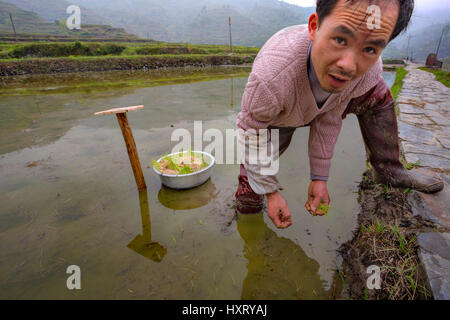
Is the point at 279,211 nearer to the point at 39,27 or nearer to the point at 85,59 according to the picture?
the point at 85,59

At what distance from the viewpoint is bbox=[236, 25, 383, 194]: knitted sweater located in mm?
1211

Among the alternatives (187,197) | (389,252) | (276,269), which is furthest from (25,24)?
(389,252)

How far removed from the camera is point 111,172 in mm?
2861

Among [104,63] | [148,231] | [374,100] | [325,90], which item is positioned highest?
[104,63]

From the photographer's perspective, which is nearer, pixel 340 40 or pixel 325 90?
pixel 340 40

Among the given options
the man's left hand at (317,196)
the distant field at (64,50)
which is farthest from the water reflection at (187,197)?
the distant field at (64,50)

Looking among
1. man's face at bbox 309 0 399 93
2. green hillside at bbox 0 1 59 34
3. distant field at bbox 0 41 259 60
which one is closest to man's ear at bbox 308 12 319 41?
man's face at bbox 309 0 399 93

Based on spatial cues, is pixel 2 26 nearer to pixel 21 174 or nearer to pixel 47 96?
pixel 47 96

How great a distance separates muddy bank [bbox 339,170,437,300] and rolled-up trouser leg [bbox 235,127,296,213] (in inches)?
28.8

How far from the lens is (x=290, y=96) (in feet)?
4.23

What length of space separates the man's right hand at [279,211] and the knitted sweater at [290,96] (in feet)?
0.27

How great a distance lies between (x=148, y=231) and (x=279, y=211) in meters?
1.15

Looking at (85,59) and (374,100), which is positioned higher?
(85,59)
